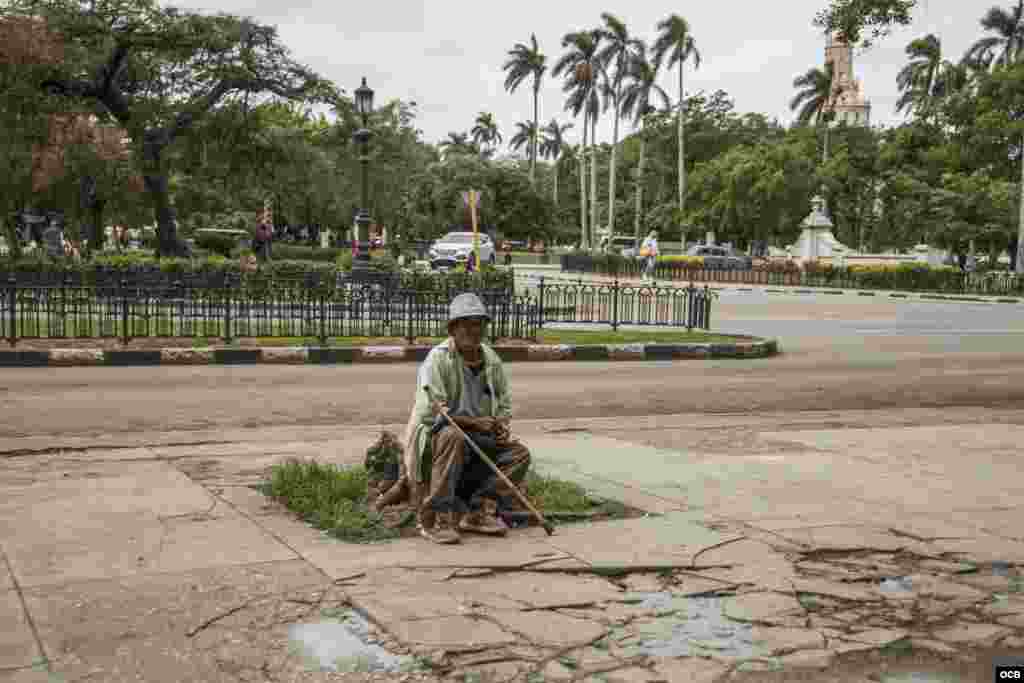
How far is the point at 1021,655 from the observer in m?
4.26

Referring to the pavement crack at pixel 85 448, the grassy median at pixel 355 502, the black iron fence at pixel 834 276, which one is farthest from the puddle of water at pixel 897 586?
the black iron fence at pixel 834 276

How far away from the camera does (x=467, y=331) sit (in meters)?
6.06

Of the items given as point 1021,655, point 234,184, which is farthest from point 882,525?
point 234,184

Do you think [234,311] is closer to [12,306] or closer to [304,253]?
[12,306]

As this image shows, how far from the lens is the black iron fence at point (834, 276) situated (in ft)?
135

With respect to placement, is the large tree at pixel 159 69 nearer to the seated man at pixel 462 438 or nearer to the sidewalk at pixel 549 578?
the sidewalk at pixel 549 578

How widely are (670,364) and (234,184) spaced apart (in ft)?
81.7

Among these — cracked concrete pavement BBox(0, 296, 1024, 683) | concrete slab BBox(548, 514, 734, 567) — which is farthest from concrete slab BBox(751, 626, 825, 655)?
concrete slab BBox(548, 514, 734, 567)

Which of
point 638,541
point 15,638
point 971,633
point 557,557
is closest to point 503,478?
point 557,557

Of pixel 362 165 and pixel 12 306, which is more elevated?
pixel 362 165

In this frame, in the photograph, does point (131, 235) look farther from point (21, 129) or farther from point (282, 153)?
point (21, 129)

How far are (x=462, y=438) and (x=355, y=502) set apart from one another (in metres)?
0.96

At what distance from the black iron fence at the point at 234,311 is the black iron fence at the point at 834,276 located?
18.8 metres

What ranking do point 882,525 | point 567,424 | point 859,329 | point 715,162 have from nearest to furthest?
1. point 882,525
2. point 567,424
3. point 859,329
4. point 715,162
